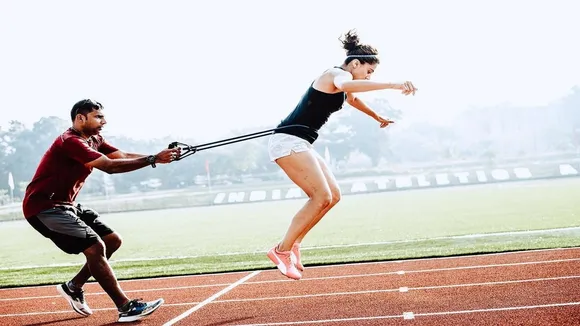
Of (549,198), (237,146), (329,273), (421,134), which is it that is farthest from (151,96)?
(329,273)

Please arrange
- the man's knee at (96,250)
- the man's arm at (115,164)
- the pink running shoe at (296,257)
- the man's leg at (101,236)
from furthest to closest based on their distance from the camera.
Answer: the man's leg at (101,236), the pink running shoe at (296,257), the man's knee at (96,250), the man's arm at (115,164)

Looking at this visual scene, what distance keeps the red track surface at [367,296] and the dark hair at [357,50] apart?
76.4 inches

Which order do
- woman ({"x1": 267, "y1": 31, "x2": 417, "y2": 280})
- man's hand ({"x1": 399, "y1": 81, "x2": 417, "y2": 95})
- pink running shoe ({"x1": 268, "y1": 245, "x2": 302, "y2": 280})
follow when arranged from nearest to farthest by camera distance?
man's hand ({"x1": 399, "y1": 81, "x2": 417, "y2": 95})
woman ({"x1": 267, "y1": 31, "x2": 417, "y2": 280})
pink running shoe ({"x1": 268, "y1": 245, "x2": 302, "y2": 280})

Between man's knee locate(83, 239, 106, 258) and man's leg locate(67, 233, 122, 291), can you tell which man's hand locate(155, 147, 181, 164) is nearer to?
man's knee locate(83, 239, 106, 258)

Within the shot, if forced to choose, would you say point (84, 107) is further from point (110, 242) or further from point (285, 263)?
point (285, 263)

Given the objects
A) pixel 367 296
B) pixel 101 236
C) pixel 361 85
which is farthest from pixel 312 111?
pixel 101 236

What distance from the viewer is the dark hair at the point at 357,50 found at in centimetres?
658

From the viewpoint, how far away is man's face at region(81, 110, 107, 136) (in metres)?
6.61

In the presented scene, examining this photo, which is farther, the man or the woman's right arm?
the man

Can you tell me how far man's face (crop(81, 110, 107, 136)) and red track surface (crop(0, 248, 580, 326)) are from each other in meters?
1.55

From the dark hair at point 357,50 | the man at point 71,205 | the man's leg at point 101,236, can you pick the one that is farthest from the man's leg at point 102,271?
the dark hair at point 357,50

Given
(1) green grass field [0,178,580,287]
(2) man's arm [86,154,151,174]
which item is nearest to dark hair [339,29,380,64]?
(2) man's arm [86,154,151,174]

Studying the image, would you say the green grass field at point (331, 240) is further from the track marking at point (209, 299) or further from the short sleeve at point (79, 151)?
the short sleeve at point (79, 151)

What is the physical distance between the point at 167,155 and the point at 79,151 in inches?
26.4
